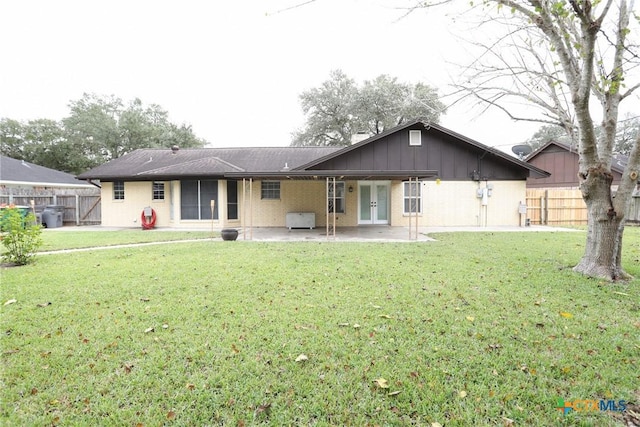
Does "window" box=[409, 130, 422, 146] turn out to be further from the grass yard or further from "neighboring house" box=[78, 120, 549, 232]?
the grass yard

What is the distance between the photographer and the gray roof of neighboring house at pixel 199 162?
539 inches

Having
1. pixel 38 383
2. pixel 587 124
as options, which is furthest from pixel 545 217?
pixel 38 383

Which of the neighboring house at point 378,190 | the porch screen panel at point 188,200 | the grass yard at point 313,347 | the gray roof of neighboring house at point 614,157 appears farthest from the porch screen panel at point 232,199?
the gray roof of neighboring house at point 614,157

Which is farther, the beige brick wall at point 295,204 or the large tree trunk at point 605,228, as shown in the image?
the beige brick wall at point 295,204

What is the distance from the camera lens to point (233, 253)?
7727 millimetres

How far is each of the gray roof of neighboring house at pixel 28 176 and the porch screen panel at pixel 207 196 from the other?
10.5 metres

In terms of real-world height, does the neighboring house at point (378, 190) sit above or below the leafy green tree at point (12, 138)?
below

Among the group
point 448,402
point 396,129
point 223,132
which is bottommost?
point 448,402

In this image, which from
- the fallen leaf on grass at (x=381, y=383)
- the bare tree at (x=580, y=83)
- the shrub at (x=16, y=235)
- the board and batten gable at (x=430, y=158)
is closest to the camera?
the fallen leaf on grass at (x=381, y=383)

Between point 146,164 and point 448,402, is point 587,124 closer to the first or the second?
point 448,402

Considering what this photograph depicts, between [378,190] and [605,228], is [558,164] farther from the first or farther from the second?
[605,228]

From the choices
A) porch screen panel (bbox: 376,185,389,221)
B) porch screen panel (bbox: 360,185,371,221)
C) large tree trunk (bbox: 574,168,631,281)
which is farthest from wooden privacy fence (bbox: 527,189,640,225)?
large tree trunk (bbox: 574,168,631,281)

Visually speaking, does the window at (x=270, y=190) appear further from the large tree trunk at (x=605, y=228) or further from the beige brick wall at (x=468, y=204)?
the large tree trunk at (x=605, y=228)

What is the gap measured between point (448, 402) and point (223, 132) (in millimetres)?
42874
